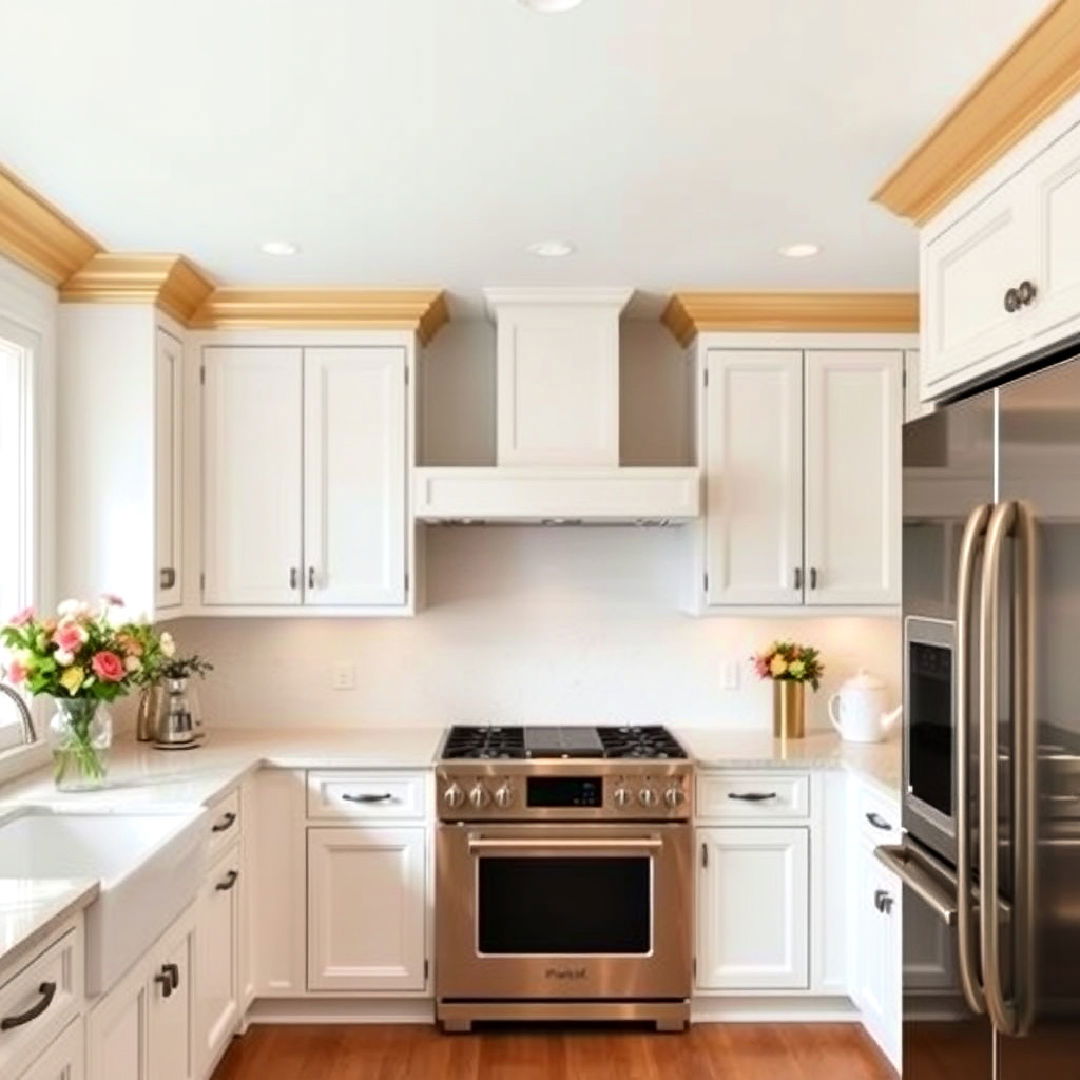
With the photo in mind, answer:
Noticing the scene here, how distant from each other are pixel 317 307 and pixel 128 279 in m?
0.61

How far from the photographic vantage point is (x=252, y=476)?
341 centimetres

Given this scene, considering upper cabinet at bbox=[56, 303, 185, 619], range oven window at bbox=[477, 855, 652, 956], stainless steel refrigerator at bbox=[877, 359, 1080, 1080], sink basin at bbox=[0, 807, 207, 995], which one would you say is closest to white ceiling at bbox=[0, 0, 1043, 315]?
upper cabinet at bbox=[56, 303, 185, 619]

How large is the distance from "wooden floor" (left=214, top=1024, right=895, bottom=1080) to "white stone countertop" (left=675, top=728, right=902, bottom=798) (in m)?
0.86

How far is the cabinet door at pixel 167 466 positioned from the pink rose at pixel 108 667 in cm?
49

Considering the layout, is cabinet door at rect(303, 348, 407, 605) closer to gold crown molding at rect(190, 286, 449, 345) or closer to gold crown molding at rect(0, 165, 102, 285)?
gold crown molding at rect(190, 286, 449, 345)

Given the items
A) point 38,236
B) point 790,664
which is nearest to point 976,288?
point 790,664

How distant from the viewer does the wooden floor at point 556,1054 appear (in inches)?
115

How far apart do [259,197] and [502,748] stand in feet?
6.07

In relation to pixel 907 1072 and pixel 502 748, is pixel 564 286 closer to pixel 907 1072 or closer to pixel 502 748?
pixel 502 748

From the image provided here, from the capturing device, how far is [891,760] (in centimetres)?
Answer: 312

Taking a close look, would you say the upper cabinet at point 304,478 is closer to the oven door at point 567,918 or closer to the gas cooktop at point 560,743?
the gas cooktop at point 560,743

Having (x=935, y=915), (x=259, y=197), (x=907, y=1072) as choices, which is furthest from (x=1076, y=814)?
(x=259, y=197)

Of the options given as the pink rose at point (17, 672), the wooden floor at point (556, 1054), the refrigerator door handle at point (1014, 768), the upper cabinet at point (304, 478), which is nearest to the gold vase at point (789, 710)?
the wooden floor at point (556, 1054)

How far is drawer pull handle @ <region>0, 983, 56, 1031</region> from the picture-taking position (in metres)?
1.54
